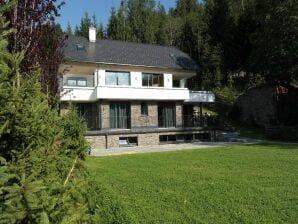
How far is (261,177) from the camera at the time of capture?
1102cm

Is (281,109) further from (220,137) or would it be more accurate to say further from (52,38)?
(52,38)

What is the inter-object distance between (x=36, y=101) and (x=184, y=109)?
31966mm

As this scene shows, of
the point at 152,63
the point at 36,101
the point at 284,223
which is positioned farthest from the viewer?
the point at 152,63

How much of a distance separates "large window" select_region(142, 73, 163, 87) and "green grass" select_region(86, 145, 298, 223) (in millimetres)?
19649

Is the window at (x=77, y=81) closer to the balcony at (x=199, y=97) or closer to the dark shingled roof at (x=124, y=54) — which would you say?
the dark shingled roof at (x=124, y=54)

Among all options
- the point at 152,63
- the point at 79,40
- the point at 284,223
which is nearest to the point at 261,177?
the point at 284,223

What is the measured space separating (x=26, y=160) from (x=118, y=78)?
27.9 m

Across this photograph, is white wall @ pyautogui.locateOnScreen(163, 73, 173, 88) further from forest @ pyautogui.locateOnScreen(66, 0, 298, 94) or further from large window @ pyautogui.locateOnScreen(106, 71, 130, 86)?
forest @ pyautogui.locateOnScreen(66, 0, 298, 94)

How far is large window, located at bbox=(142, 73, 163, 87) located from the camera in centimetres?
3309

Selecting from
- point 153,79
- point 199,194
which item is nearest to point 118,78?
point 153,79

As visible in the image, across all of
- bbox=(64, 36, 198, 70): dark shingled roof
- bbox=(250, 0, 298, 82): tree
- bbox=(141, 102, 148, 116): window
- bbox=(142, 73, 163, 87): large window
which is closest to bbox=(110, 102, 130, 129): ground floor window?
bbox=(141, 102, 148, 116): window

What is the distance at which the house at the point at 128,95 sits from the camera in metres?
29.6

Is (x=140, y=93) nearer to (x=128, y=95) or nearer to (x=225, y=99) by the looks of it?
(x=128, y=95)

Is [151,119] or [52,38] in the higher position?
[52,38]
